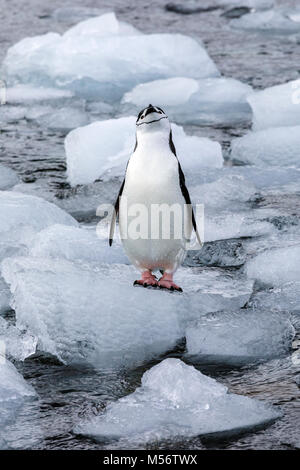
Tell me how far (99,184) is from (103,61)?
2.60 m

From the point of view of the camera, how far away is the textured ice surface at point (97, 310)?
3191 millimetres

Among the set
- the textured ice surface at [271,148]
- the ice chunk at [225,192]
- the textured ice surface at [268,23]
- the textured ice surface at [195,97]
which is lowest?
the ice chunk at [225,192]

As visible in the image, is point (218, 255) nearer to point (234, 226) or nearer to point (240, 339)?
point (234, 226)

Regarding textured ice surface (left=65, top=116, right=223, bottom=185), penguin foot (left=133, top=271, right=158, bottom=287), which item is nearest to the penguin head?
penguin foot (left=133, top=271, right=158, bottom=287)

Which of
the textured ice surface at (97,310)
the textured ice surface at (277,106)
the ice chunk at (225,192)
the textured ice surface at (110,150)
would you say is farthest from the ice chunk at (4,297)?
the textured ice surface at (277,106)

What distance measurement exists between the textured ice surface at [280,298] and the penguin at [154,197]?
34 cm

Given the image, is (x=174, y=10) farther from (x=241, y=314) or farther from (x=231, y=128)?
(x=241, y=314)

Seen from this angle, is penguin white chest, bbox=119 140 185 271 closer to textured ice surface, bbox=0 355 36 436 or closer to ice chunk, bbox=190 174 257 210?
textured ice surface, bbox=0 355 36 436

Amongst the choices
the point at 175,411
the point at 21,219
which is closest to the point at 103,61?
the point at 21,219

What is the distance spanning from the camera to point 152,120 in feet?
10.9

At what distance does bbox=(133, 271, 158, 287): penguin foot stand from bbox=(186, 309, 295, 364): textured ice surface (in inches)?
11.5

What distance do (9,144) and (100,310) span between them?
314 centimetres

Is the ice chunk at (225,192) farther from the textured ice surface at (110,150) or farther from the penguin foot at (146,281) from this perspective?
the penguin foot at (146,281)

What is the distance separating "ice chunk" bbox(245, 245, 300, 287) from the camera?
378 centimetres
